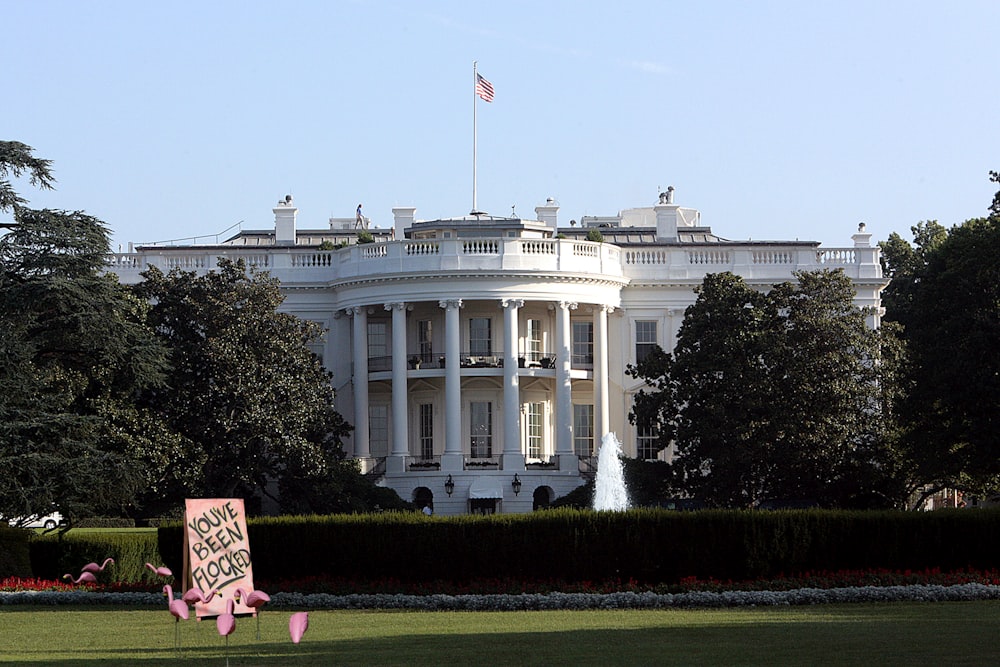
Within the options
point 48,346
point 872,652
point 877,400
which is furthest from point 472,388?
point 872,652

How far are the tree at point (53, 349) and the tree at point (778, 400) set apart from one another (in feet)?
61.3

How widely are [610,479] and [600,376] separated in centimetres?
722

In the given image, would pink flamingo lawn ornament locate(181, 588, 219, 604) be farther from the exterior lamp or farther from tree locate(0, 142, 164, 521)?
the exterior lamp

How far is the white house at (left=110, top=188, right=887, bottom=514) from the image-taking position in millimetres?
63219

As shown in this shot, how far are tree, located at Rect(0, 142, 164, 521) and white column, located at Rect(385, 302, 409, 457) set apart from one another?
2002 cm

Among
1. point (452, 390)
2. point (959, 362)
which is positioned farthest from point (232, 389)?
point (959, 362)

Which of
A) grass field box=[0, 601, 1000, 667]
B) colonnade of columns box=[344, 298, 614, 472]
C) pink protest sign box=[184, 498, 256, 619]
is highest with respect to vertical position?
colonnade of columns box=[344, 298, 614, 472]

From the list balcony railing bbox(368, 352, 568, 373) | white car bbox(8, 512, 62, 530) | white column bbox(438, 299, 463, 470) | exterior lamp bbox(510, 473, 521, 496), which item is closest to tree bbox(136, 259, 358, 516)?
white car bbox(8, 512, 62, 530)

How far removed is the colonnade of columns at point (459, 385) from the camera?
63.0 metres

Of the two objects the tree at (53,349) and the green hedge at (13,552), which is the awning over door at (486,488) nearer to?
the tree at (53,349)

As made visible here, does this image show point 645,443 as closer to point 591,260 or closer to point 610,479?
point 591,260

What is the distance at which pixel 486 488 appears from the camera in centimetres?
6200

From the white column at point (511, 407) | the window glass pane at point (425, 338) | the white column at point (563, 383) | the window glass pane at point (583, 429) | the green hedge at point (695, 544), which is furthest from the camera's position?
the window glass pane at point (425, 338)

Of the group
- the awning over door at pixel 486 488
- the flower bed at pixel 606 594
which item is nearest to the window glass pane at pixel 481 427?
the awning over door at pixel 486 488
